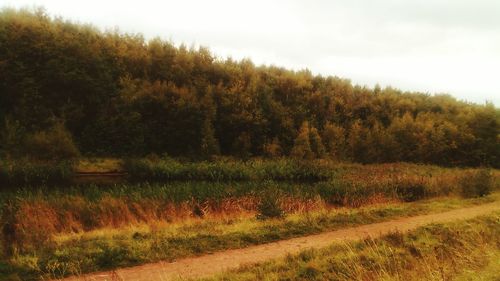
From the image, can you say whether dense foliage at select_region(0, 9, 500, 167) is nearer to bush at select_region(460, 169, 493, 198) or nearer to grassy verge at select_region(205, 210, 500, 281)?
bush at select_region(460, 169, 493, 198)

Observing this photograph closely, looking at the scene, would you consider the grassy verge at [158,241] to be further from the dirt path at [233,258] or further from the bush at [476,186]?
the bush at [476,186]

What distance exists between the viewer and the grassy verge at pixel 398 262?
825 centimetres

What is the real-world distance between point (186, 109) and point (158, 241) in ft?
76.2

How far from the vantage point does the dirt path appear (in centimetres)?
953

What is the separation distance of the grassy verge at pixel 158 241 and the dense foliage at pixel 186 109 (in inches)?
699

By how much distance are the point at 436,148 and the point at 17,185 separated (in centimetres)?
3959

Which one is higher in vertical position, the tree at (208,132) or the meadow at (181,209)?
the tree at (208,132)

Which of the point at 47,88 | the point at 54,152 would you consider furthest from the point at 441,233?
the point at 47,88

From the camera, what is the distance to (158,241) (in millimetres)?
11883

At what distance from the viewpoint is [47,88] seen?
3158cm

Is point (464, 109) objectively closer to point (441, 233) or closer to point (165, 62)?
point (165, 62)

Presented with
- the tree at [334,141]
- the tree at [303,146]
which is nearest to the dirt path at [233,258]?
the tree at [303,146]

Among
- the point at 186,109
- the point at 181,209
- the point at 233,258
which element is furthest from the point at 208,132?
the point at 233,258

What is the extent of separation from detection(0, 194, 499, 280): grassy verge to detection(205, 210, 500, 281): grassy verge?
236 cm
